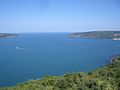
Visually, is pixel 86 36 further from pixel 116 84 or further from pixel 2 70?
pixel 116 84

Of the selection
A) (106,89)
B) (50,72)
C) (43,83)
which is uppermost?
(106,89)

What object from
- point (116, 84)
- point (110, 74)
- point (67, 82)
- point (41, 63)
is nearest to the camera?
point (116, 84)

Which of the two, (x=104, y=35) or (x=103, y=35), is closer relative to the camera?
(x=104, y=35)

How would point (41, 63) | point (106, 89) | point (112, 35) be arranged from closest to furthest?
1. point (106, 89)
2. point (41, 63)
3. point (112, 35)

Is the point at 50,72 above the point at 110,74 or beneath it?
beneath

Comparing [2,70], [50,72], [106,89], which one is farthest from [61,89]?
[2,70]

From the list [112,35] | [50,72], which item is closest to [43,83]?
[50,72]

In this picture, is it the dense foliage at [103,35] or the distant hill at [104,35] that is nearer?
the distant hill at [104,35]

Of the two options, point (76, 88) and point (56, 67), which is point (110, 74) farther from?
point (56, 67)

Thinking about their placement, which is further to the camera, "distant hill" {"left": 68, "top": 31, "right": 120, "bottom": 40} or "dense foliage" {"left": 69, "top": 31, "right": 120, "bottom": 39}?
"dense foliage" {"left": 69, "top": 31, "right": 120, "bottom": 39}

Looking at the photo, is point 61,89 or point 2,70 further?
point 2,70
